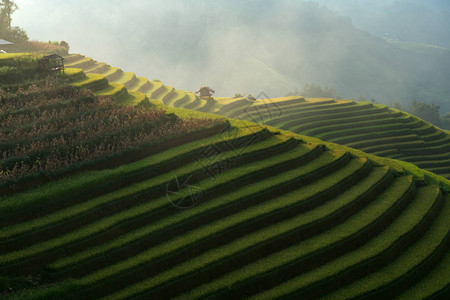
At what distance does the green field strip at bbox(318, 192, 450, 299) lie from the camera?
1273 centimetres

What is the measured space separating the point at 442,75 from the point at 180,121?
592ft

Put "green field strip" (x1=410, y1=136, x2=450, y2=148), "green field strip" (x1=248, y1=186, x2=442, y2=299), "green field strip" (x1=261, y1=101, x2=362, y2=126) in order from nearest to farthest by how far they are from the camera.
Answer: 1. "green field strip" (x1=248, y1=186, x2=442, y2=299)
2. "green field strip" (x1=410, y1=136, x2=450, y2=148)
3. "green field strip" (x1=261, y1=101, x2=362, y2=126)

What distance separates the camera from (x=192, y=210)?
14609 millimetres

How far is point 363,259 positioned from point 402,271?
1381 millimetres

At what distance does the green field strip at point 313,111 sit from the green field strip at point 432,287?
948 inches

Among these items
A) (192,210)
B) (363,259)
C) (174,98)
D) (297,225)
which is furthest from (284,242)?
(174,98)

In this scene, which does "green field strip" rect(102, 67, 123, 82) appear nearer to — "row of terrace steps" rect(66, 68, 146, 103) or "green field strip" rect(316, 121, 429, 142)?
"row of terrace steps" rect(66, 68, 146, 103)

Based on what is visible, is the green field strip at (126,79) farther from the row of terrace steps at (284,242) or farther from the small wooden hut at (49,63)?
the row of terrace steps at (284,242)

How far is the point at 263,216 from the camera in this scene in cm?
1477

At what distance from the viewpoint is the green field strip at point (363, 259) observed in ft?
40.7

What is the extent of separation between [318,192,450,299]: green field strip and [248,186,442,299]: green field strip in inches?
10.4

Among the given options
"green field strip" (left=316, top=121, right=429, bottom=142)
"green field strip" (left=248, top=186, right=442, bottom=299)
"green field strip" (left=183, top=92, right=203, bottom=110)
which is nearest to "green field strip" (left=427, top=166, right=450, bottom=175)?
"green field strip" (left=316, top=121, right=429, bottom=142)

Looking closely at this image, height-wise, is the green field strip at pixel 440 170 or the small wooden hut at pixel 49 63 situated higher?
the small wooden hut at pixel 49 63

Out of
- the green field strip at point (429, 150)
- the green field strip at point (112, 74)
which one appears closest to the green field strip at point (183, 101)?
the green field strip at point (112, 74)
